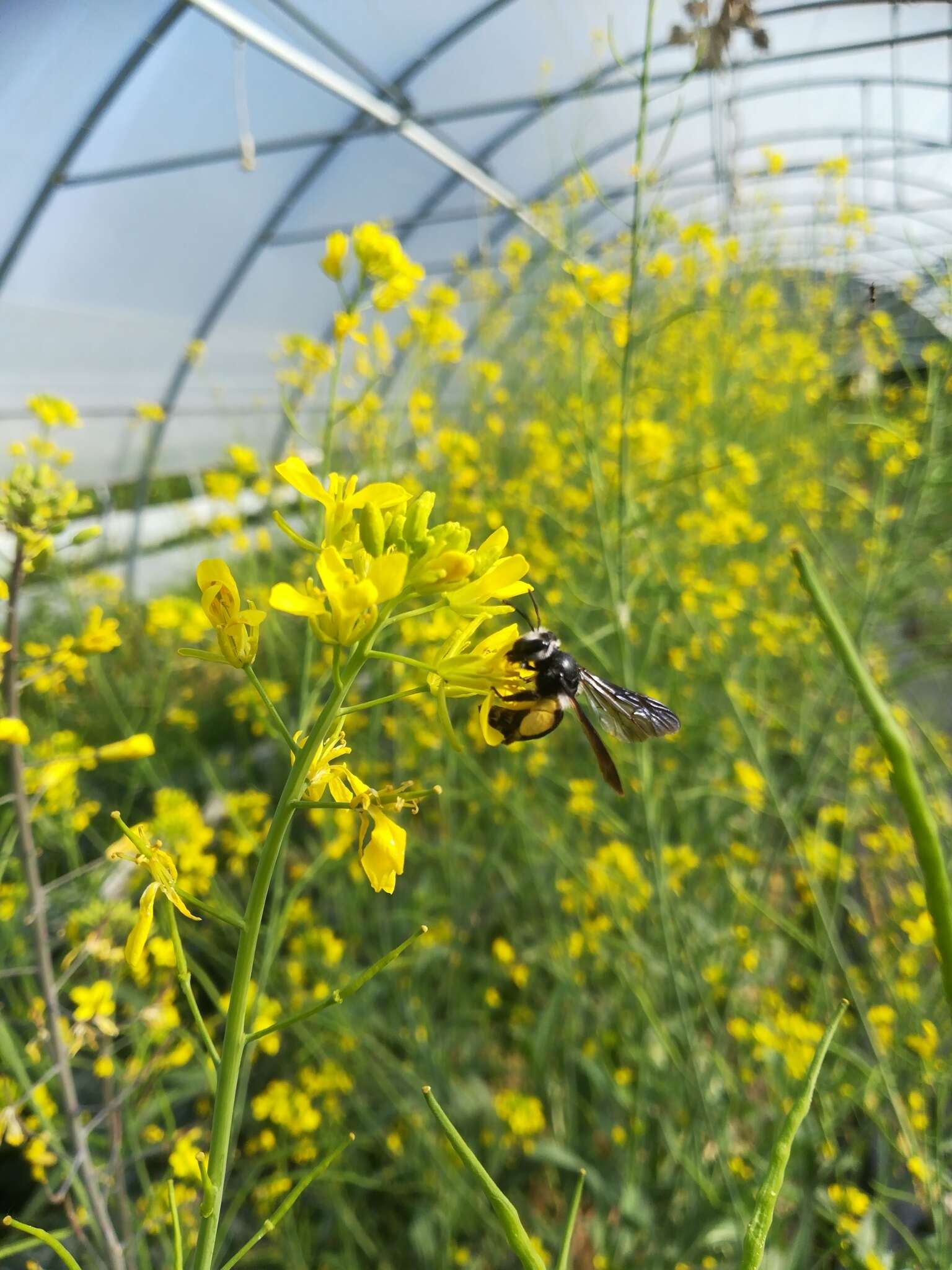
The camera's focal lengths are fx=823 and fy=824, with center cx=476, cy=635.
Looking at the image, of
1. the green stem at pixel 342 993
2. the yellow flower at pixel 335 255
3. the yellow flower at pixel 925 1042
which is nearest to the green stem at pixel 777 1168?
the green stem at pixel 342 993

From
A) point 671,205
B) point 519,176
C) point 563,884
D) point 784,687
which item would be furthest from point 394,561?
point 671,205

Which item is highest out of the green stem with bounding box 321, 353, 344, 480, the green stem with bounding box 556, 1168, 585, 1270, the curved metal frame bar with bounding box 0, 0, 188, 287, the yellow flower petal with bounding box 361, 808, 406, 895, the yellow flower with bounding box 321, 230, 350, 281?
the curved metal frame bar with bounding box 0, 0, 188, 287

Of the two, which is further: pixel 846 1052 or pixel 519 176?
pixel 519 176

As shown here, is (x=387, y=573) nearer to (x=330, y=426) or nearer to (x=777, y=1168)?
(x=777, y=1168)

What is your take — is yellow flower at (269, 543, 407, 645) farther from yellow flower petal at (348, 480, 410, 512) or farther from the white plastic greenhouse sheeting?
the white plastic greenhouse sheeting

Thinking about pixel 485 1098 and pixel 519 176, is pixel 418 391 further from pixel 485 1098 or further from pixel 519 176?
pixel 519 176

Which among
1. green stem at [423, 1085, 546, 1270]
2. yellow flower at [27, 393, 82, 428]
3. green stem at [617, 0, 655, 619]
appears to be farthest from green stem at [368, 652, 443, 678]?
yellow flower at [27, 393, 82, 428]
